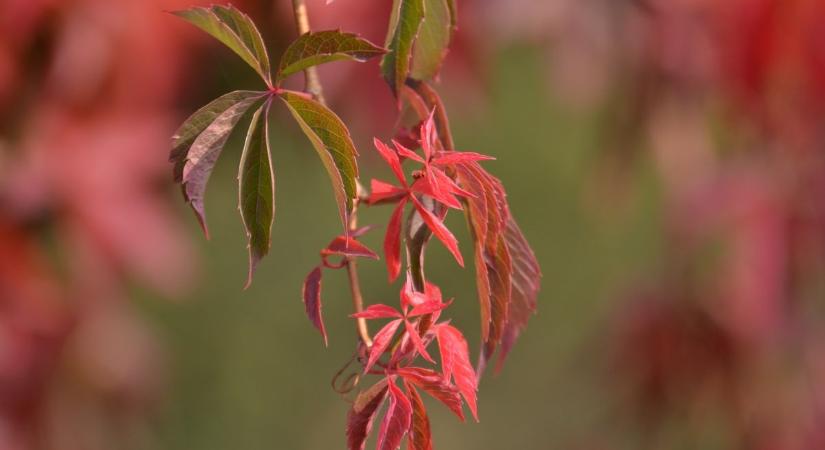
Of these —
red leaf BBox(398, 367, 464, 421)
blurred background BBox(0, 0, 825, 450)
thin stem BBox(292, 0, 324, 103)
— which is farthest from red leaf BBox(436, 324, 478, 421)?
blurred background BBox(0, 0, 825, 450)

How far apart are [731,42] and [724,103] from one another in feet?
0.35

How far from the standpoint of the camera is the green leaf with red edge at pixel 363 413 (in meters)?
0.43

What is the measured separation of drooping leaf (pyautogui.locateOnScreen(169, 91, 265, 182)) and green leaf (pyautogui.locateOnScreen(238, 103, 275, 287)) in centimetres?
1

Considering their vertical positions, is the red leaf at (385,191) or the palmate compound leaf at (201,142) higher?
the palmate compound leaf at (201,142)

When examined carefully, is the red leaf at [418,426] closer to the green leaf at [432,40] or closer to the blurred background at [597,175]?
the green leaf at [432,40]

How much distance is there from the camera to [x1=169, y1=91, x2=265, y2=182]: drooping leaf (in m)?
0.43

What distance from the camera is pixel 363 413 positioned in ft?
1.44

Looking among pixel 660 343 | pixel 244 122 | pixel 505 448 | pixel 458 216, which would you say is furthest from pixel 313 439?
pixel 244 122

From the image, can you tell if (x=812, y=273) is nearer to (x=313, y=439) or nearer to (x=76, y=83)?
(x=76, y=83)

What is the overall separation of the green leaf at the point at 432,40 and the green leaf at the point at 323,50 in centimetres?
7

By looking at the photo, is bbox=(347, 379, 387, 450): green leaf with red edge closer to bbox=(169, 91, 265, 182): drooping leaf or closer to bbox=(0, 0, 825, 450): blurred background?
bbox=(169, 91, 265, 182): drooping leaf

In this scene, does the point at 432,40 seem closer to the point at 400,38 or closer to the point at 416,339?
the point at 400,38

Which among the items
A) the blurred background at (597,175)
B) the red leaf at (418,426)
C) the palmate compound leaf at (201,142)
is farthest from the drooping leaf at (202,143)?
the blurred background at (597,175)

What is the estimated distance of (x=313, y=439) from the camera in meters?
3.14
